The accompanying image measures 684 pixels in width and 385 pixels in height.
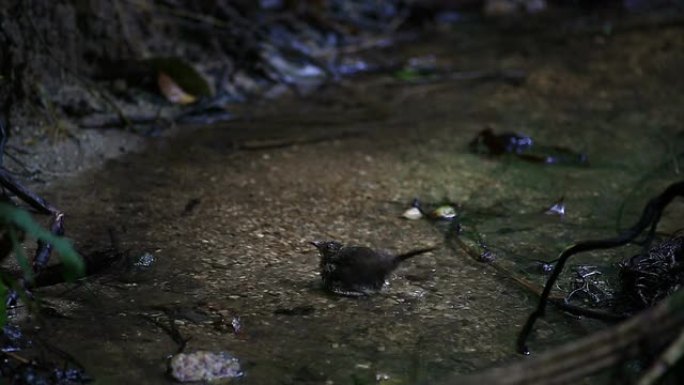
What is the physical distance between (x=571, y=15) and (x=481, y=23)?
832 millimetres

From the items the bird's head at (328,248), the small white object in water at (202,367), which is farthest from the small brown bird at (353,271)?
the small white object in water at (202,367)

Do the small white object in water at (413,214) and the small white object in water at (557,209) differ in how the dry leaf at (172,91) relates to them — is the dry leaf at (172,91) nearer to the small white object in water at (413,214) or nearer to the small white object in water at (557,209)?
the small white object in water at (413,214)

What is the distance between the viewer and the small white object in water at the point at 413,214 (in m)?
2.59

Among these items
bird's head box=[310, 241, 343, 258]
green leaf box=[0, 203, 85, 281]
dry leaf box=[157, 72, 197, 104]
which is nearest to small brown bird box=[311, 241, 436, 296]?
bird's head box=[310, 241, 343, 258]

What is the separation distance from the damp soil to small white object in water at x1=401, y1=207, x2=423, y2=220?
47 mm

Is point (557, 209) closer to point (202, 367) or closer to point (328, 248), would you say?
point (328, 248)

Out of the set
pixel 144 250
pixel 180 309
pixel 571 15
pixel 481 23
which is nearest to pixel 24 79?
pixel 144 250

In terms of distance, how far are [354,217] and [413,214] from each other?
188mm

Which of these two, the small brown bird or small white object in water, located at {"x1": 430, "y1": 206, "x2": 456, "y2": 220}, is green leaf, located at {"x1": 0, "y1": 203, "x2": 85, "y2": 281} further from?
small white object in water, located at {"x1": 430, "y1": 206, "x2": 456, "y2": 220}

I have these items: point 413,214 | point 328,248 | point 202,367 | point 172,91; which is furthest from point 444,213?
point 172,91

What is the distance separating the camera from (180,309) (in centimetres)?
197

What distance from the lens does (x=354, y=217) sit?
2.59 meters

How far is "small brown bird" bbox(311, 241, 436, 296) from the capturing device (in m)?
2.06

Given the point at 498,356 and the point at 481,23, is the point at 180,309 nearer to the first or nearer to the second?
the point at 498,356
